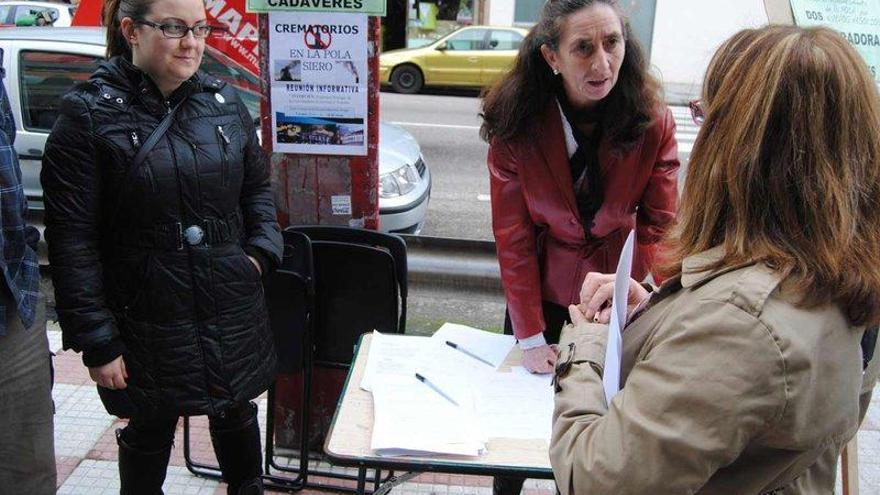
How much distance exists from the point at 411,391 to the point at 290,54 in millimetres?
1397

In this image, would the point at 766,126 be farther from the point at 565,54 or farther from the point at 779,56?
the point at 565,54

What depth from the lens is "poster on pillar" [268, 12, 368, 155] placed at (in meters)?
2.66

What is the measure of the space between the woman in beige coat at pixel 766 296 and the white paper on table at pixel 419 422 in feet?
1.66

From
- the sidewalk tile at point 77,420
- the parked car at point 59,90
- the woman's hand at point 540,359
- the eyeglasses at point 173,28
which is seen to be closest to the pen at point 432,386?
the woman's hand at point 540,359

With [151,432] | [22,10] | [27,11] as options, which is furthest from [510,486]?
[22,10]

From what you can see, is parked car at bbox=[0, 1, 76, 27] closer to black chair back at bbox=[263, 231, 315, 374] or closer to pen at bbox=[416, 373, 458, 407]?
black chair back at bbox=[263, 231, 315, 374]

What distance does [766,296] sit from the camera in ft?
3.47

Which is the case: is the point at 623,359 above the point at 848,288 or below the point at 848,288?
below

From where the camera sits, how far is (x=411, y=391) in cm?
188

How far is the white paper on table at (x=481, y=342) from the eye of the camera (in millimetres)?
2107

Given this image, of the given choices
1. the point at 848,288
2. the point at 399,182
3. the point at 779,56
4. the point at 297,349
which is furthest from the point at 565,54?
the point at 399,182

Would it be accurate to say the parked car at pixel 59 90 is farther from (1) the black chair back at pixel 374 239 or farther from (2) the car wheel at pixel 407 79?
(2) the car wheel at pixel 407 79

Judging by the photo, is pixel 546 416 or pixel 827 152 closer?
pixel 827 152

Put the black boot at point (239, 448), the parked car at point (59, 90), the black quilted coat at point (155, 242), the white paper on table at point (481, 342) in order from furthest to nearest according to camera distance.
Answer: the parked car at point (59, 90) → the black boot at point (239, 448) → the white paper on table at point (481, 342) → the black quilted coat at point (155, 242)
